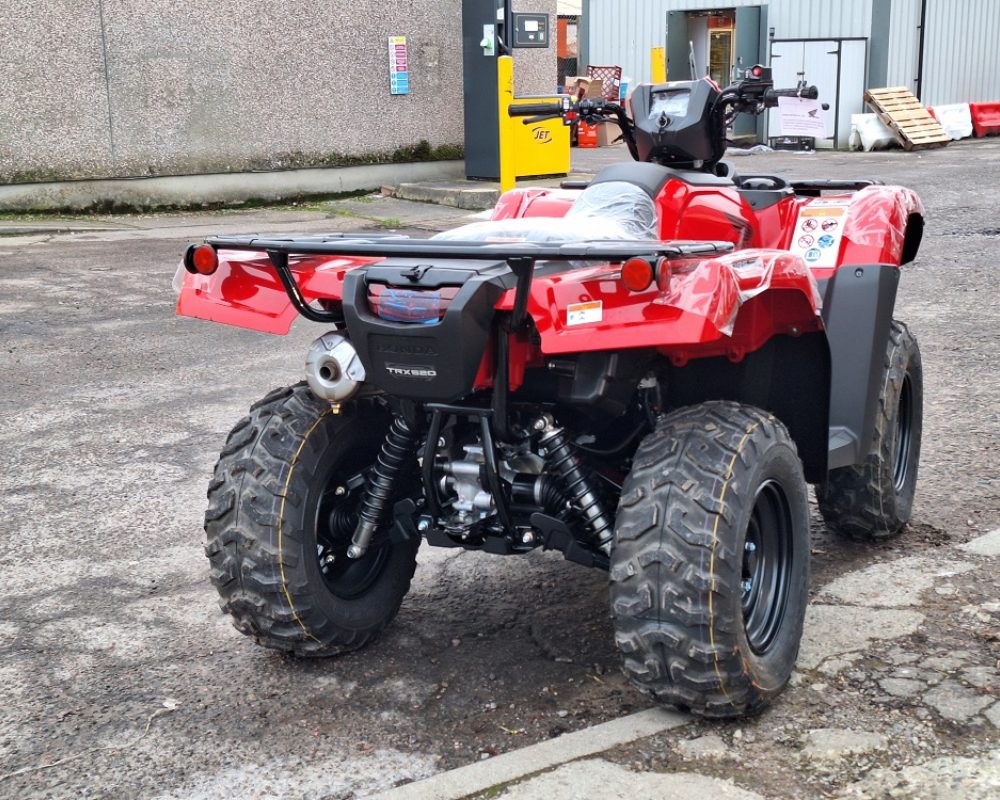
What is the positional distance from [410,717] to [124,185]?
1223 cm

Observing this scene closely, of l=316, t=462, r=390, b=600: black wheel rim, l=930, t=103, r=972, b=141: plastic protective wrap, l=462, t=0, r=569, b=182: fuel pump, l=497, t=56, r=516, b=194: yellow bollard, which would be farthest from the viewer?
l=930, t=103, r=972, b=141: plastic protective wrap

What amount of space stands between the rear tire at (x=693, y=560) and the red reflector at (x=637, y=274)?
540 mm

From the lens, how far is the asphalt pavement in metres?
3.25

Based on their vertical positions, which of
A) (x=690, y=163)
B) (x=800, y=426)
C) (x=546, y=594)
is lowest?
(x=546, y=594)

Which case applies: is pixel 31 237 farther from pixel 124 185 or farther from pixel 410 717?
pixel 410 717

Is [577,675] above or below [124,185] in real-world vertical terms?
below

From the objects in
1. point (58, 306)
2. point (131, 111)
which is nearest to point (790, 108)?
point (131, 111)

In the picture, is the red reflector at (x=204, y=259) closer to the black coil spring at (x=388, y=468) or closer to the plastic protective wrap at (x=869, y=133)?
the black coil spring at (x=388, y=468)

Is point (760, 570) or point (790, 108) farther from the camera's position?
point (790, 108)

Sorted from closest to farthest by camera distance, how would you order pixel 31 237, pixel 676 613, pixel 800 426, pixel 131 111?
pixel 676 613
pixel 800 426
pixel 31 237
pixel 131 111

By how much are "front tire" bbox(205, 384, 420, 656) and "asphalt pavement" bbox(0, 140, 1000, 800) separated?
0.63 feet

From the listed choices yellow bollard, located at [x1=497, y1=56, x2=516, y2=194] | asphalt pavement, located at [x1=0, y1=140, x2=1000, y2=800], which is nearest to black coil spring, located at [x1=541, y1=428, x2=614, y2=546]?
asphalt pavement, located at [x1=0, y1=140, x2=1000, y2=800]

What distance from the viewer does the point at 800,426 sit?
4.27 meters

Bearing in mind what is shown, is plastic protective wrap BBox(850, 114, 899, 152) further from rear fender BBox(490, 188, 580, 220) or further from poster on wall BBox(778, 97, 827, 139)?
rear fender BBox(490, 188, 580, 220)
